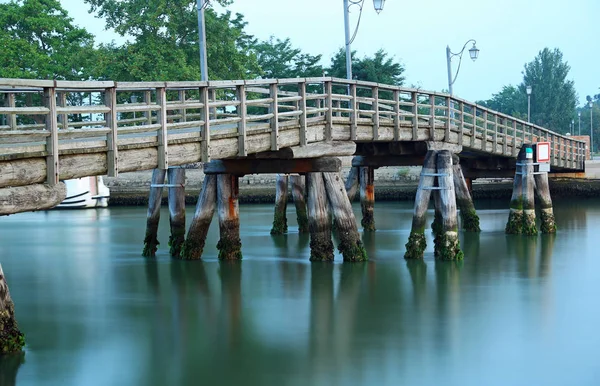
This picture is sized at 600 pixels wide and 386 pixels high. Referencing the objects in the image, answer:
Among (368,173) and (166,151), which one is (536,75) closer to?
(368,173)

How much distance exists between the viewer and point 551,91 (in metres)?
108

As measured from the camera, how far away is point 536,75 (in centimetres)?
11106

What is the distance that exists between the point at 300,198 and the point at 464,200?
5.03m

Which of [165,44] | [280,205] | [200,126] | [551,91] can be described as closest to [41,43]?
[165,44]

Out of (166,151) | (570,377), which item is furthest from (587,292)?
(166,151)

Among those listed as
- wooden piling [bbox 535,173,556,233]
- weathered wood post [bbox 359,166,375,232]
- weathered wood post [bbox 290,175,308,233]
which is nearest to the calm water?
wooden piling [bbox 535,173,556,233]

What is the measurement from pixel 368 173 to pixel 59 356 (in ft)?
61.0

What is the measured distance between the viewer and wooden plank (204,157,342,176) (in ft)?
71.9

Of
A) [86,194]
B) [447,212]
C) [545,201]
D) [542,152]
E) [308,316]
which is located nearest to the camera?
[308,316]

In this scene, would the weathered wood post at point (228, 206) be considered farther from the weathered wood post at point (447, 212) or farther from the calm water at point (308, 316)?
the weathered wood post at point (447, 212)

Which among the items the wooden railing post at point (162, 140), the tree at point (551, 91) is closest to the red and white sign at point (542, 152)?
the wooden railing post at point (162, 140)

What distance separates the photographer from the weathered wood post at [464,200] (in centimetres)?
2892

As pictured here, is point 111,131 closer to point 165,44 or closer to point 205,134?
point 205,134

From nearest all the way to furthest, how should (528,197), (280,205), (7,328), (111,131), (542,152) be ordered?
(7,328) → (111,131) → (528,197) → (542,152) → (280,205)
